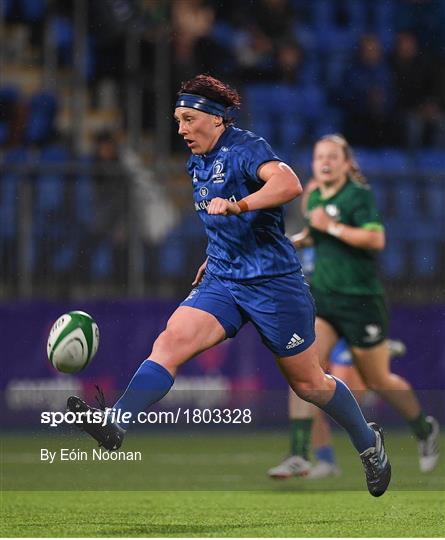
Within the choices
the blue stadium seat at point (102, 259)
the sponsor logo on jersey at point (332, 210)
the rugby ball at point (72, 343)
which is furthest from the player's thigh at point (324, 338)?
the blue stadium seat at point (102, 259)

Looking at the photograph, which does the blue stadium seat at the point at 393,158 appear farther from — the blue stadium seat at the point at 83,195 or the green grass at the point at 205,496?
the green grass at the point at 205,496

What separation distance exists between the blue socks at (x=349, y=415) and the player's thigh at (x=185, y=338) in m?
0.77

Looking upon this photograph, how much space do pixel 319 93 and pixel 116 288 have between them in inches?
181

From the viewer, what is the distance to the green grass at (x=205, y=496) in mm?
7031

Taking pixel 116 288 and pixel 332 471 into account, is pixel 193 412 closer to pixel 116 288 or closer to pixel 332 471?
pixel 116 288

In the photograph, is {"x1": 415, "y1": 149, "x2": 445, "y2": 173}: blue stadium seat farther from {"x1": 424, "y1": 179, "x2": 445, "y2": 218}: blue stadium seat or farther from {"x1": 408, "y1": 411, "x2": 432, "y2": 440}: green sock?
{"x1": 408, "y1": 411, "x2": 432, "y2": 440}: green sock

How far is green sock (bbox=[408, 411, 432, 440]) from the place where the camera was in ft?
33.4

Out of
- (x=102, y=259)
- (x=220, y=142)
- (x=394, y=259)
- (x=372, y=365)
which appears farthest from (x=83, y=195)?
(x=220, y=142)

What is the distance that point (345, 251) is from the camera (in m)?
9.95

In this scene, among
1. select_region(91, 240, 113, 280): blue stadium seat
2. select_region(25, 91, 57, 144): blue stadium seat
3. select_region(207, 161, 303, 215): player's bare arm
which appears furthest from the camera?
select_region(25, 91, 57, 144): blue stadium seat

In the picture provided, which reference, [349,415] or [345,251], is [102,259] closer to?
[345,251]

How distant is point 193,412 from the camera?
1273 cm

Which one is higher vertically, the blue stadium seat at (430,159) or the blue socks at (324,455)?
the blue stadium seat at (430,159)

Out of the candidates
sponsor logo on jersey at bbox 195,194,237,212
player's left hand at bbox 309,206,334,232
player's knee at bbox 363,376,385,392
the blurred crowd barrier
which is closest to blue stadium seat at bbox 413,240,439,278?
the blurred crowd barrier
